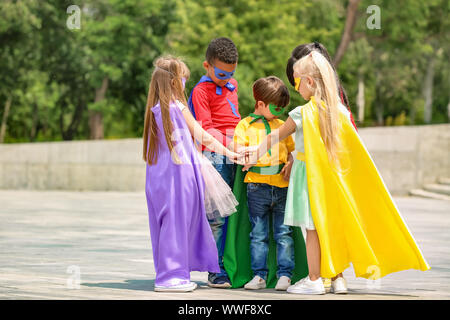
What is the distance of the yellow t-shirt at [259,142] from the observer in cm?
645

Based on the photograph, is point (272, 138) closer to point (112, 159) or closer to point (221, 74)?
point (221, 74)

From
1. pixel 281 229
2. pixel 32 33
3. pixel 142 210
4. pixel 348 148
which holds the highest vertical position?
pixel 32 33

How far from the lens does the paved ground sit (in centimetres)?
625

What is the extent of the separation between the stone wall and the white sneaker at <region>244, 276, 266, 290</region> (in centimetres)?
1586

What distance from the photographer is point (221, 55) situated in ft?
21.4

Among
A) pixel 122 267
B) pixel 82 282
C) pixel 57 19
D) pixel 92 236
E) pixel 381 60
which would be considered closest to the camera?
pixel 82 282

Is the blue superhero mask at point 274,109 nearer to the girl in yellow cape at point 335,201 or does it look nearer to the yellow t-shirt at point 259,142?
the yellow t-shirt at point 259,142

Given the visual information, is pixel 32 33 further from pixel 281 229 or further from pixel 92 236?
pixel 281 229

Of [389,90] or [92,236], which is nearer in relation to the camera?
[92,236]

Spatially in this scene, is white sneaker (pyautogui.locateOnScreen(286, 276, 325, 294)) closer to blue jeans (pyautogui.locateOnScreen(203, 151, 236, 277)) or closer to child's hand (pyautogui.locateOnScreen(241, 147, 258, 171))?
blue jeans (pyautogui.locateOnScreen(203, 151, 236, 277))

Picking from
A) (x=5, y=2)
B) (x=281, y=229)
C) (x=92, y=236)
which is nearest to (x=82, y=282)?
(x=281, y=229)

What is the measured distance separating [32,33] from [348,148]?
22921 millimetres

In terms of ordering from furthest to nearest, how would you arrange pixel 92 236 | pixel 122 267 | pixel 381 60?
pixel 381 60
pixel 92 236
pixel 122 267

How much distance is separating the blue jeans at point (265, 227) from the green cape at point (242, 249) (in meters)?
0.09
